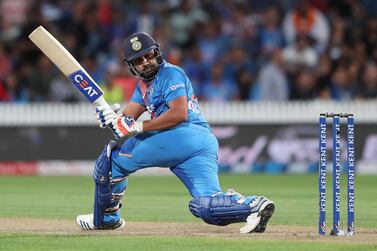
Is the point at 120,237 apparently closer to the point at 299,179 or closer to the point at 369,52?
the point at 299,179

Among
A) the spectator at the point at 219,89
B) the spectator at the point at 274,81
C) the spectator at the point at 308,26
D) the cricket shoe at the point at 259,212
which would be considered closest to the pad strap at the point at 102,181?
the cricket shoe at the point at 259,212

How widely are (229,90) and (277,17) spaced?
5.30 ft

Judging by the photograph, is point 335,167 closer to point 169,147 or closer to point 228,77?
point 169,147

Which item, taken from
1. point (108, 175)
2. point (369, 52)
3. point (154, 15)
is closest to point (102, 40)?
point (154, 15)

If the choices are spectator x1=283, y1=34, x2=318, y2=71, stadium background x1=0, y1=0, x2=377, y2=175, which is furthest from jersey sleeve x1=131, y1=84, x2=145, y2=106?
spectator x1=283, y1=34, x2=318, y2=71

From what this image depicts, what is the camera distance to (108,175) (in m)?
8.65

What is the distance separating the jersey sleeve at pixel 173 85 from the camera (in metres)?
8.45

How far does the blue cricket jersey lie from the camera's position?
8469mm

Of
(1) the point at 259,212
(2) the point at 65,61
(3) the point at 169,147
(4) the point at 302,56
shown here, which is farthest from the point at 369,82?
(1) the point at 259,212

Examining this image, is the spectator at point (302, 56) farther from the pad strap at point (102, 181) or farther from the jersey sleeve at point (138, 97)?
the pad strap at point (102, 181)

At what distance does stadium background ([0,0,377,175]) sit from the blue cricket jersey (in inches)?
348

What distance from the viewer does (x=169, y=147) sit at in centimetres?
852

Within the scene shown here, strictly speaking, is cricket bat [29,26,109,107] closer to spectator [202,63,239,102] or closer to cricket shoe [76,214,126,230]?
cricket shoe [76,214,126,230]

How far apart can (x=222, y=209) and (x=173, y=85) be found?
3.38 feet
